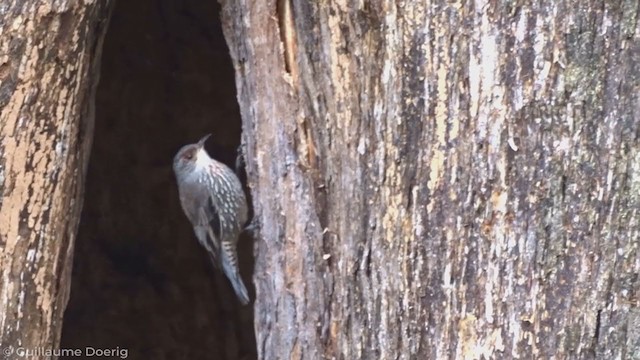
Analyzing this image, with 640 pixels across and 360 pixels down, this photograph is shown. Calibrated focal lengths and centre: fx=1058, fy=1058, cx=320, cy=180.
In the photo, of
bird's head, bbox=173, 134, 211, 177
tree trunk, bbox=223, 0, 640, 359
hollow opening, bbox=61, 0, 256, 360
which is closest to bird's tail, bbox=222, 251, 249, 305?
hollow opening, bbox=61, 0, 256, 360

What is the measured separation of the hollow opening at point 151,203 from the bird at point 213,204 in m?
0.18

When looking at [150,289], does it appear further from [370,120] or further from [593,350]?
[593,350]

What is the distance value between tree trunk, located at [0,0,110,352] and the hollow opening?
133 centimetres

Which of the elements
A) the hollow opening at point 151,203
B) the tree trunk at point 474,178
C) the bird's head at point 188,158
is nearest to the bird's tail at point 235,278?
the hollow opening at point 151,203

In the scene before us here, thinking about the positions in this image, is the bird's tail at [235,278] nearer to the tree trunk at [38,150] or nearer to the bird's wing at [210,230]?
the bird's wing at [210,230]

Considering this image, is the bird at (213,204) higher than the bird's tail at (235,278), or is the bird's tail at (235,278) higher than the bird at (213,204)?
the bird at (213,204)

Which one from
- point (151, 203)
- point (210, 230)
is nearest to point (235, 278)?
point (210, 230)

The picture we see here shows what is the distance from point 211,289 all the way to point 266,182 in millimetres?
1677

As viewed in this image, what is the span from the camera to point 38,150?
11.5 feet

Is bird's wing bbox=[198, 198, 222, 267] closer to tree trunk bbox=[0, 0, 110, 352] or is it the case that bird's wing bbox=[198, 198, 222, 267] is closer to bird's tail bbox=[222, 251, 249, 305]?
bird's tail bbox=[222, 251, 249, 305]

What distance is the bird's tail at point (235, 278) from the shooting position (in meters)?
4.89

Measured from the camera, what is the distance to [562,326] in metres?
2.86

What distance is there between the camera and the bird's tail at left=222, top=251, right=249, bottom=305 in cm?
489

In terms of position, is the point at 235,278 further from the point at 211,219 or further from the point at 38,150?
the point at 38,150
